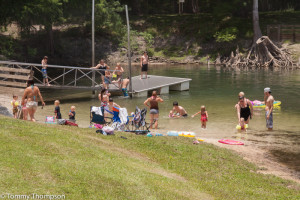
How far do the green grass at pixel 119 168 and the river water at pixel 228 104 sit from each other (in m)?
2.71

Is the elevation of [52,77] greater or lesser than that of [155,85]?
greater

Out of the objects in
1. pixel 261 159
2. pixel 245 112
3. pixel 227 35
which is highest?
pixel 227 35

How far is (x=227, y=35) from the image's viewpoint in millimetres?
53094

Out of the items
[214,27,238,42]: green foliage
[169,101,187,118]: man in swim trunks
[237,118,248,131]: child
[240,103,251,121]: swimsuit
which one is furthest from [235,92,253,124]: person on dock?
[214,27,238,42]: green foliage

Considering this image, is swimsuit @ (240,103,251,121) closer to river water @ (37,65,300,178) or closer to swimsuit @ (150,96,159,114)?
river water @ (37,65,300,178)

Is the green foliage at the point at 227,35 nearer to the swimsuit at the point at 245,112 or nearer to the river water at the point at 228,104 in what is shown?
the river water at the point at 228,104

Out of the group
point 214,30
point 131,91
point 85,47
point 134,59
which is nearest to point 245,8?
point 214,30

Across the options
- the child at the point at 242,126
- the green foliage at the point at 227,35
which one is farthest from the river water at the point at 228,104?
the green foliage at the point at 227,35

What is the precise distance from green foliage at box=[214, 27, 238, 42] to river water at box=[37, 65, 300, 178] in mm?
7837

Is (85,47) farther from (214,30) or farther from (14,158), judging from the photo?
(14,158)

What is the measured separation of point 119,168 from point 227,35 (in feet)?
143

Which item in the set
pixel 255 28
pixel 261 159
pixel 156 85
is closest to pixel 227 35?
pixel 255 28

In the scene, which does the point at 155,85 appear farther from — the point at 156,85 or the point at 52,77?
the point at 52,77

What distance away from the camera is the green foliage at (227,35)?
52.8m
